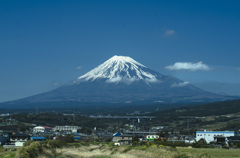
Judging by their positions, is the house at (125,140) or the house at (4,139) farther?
the house at (125,140)

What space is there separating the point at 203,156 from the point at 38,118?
120m

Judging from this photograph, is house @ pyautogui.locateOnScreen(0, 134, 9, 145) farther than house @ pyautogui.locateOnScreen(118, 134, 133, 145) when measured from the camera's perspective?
No

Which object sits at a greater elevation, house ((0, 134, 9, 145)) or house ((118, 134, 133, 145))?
house ((0, 134, 9, 145))

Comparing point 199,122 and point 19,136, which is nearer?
point 19,136

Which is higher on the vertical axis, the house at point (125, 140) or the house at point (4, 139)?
the house at point (4, 139)

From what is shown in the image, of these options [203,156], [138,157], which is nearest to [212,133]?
[138,157]

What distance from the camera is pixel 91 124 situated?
14562 cm

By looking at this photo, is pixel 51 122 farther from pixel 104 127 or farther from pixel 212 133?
pixel 212 133

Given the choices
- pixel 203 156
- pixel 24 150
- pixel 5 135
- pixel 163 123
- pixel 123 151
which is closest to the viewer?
pixel 203 156

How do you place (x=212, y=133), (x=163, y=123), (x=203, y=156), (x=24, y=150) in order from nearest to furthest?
(x=203, y=156) < (x=24, y=150) < (x=212, y=133) < (x=163, y=123)

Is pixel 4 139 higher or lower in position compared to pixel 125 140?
higher

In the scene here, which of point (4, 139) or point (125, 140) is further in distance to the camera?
point (125, 140)

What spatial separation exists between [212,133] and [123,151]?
142 ft

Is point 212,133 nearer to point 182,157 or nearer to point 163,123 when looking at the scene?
point 182,157
